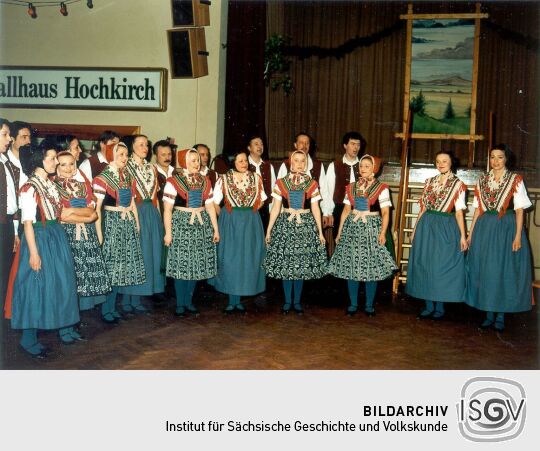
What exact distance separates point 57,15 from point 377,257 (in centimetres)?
458

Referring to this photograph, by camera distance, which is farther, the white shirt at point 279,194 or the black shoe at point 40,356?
the white shirt at point 279,194

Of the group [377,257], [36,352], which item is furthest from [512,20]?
[36,352]

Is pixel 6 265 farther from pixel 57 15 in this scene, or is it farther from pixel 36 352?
pixel 57 15

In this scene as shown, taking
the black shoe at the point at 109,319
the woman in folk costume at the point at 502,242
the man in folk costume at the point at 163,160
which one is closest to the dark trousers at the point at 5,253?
the black shoe at the point at 109,319

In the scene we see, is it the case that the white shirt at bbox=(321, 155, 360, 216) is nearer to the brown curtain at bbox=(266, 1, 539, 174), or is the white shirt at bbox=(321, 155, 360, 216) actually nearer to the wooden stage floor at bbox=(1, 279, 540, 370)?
the wooden stage floor at bbox=(1, 279, 540, 370)

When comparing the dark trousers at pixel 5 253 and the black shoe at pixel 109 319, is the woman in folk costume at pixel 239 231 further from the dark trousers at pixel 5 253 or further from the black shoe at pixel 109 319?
the dark trousers at pixel 5 253

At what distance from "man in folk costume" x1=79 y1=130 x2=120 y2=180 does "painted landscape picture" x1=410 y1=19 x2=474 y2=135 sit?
3.88 m

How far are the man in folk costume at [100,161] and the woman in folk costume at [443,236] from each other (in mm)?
2529

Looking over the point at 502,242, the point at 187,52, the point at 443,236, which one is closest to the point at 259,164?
the point at 187,52

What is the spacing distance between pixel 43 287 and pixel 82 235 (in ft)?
1.58

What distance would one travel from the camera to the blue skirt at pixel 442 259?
15.4 feet

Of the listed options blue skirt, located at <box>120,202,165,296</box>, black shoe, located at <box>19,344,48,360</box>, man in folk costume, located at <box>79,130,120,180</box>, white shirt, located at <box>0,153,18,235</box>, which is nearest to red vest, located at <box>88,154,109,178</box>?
man in folk costume, located at <box>79,130,120,180</box>

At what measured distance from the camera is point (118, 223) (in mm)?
4473

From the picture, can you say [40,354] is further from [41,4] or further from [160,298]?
[41,4]
